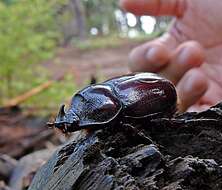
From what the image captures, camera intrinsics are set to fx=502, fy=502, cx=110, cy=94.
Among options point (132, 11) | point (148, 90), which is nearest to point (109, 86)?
point (148, 90)

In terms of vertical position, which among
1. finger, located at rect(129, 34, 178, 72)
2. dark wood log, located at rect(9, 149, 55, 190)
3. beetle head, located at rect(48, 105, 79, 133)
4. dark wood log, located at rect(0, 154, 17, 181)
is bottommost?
dark wood log, located at rect(0, 154, 17, 181)

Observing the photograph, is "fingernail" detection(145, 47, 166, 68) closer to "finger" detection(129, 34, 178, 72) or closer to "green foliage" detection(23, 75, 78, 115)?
"finger" detection(129, 34, 178, 72)

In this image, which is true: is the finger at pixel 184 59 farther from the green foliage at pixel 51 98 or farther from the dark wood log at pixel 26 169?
the green foliage at pixel 51 98

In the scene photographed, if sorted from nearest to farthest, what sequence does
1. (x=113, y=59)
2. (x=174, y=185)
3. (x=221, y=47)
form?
1. (x=174, y=185)
2. (x=221, y=47)
3. (x=113, y=59)

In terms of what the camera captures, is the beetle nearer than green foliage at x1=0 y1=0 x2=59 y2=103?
Yes

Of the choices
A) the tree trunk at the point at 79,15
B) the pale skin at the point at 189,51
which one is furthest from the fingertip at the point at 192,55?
the tree trunk at the point at 79,15

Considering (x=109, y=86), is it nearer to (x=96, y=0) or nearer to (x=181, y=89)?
(x=181, y=89)

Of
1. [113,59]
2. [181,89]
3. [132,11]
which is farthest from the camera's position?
[113,59]

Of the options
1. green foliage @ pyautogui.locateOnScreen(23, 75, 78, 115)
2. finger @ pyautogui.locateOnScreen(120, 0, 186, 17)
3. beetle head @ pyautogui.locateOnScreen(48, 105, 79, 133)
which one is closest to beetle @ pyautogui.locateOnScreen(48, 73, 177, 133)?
beetle head @ pyautogui.locateOnScreen(48, 105, 79, 133)
